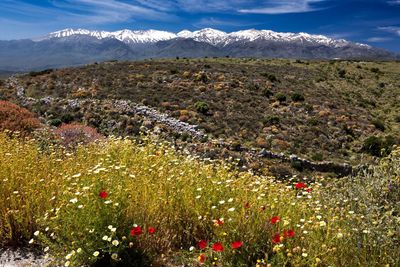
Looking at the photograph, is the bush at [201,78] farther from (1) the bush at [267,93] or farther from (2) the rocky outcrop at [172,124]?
(2) the rocky outcrop at [172,124]

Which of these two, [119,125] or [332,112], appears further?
[332,112]

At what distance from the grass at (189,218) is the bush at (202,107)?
2417 cm

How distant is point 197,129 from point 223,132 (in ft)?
6.23

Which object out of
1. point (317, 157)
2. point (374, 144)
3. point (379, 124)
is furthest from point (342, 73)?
point (317, 157)

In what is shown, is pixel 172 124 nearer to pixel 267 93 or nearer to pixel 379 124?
pixel 267 93

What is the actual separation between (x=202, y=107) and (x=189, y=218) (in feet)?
83.5

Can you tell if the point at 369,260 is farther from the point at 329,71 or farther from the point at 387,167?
the point at 329,71

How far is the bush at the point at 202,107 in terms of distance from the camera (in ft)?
99.1

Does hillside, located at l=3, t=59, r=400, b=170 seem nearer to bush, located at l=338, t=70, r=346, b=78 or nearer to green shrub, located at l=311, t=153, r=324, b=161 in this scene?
green shrub, located at l=311, t=153, r=324, b=161

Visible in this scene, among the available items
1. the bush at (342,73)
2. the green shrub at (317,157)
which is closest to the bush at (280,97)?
the green shrub at (317,157)

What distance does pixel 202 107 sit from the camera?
30188mm

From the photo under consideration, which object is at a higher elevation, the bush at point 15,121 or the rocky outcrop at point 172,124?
the bush at point 15,121

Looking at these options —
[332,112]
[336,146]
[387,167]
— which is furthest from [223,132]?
[387,167]

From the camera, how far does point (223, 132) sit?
87.1ft
